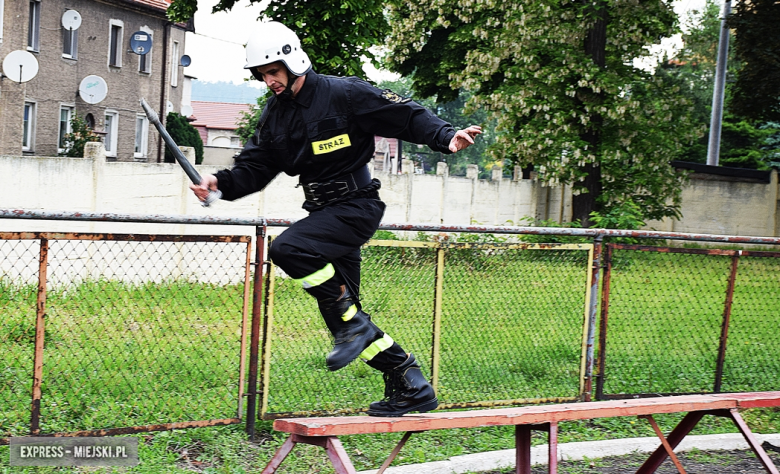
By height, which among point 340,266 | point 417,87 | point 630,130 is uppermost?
point 417,87

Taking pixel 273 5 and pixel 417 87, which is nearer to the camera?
pixel 273 5

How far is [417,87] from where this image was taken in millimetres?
31531

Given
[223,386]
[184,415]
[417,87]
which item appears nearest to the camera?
[184,415]

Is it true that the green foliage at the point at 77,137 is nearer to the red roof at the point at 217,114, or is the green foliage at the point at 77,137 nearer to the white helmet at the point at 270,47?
the white helmet at the point at 270,47

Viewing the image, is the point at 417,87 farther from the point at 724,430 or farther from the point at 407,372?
the point at 407,372

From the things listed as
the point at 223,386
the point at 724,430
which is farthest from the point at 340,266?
the point at 724,430

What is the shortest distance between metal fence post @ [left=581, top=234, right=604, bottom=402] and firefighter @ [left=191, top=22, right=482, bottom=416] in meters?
3.07

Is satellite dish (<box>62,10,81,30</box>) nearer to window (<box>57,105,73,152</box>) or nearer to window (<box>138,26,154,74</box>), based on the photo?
window (<box>57,105,73,152</box>)

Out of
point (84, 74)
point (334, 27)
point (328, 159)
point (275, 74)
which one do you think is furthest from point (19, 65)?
point (328, 159)

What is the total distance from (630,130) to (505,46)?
3.87 m

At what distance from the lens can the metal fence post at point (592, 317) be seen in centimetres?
711

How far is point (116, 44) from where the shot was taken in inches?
1506

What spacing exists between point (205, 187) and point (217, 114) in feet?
296

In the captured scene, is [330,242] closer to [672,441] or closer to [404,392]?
[404,392]
